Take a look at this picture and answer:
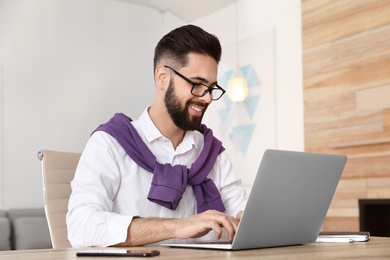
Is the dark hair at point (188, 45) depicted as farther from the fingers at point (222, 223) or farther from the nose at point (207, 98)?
the fingers at point (222, 223)

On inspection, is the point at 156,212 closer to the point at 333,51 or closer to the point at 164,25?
the point at 333,51

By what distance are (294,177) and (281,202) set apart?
0.07 metres

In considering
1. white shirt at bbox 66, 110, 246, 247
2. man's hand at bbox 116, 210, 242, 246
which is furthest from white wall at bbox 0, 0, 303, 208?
man's hand at bbox 116, 210, 242, 246

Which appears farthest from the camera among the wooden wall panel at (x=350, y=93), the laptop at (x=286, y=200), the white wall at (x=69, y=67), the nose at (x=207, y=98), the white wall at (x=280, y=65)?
the white wall at (x=69, y=67)

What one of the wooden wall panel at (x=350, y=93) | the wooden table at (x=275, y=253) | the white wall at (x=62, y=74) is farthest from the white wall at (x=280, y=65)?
the wooden table at (x=275, y=253)

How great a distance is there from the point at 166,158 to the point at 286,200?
0.84 m

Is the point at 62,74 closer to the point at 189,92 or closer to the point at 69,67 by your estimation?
the point at 69,67

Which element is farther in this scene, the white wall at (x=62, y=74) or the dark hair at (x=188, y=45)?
the white wall at (x=62, y=74)

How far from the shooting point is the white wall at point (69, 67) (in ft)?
19.8

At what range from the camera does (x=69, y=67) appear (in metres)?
6.45

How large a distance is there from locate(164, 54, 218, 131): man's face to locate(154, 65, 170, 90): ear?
1.9 inches

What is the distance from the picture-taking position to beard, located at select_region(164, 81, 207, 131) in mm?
2197

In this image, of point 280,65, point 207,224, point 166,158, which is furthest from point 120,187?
point 280,65

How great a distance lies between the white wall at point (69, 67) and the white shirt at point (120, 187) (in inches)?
125
